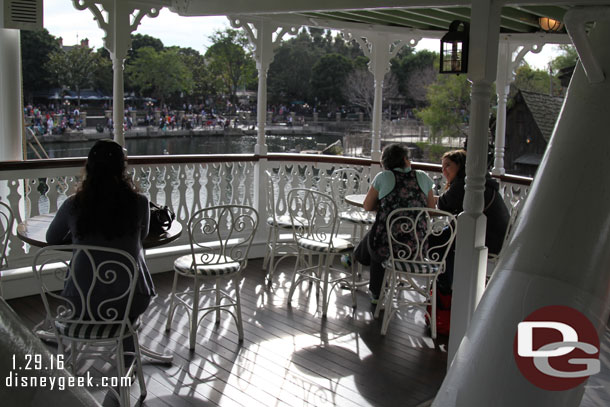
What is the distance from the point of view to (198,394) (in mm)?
3170

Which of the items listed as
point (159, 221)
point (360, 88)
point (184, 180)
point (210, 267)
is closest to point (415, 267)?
point (210, 267)

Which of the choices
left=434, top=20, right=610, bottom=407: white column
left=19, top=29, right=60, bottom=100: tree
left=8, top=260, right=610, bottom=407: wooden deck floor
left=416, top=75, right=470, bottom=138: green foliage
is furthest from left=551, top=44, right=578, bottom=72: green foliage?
left=434, top=20, right=610, bottom=407: white column

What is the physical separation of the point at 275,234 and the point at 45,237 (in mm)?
2344

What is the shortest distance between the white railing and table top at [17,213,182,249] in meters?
1.17

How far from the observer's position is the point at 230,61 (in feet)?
86.0

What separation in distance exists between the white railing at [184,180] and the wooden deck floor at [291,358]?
0.88m

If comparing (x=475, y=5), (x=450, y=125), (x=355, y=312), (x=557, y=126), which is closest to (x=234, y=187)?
(x=355, y=312)

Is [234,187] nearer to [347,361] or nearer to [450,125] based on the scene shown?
[347,361]

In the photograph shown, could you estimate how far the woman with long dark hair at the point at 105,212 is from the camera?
289cm

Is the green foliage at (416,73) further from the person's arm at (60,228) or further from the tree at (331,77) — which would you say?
the person's arm at (60,228)

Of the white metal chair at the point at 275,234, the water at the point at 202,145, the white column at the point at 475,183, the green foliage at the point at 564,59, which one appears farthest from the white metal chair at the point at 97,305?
the green foliage at the point at 564,59

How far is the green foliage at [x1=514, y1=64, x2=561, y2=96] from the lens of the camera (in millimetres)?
32491

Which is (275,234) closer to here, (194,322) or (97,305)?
(194,322)

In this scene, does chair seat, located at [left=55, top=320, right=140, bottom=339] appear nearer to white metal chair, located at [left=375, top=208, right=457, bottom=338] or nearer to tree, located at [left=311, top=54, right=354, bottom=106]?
white metal chair, located at [left=375, top=208, right=457, bottom=338]
